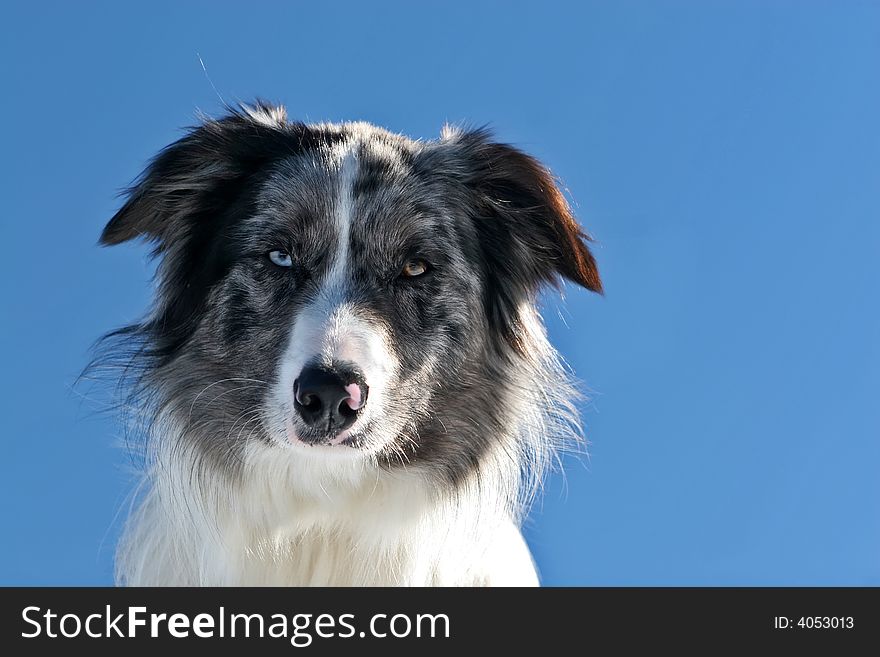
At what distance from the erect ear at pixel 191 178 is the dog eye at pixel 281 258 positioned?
0.68 m

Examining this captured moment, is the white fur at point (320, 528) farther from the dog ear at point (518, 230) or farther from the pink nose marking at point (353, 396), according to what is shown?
the dog ear at point (518, 230)

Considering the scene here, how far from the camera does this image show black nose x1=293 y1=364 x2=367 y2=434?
5871 millimetres

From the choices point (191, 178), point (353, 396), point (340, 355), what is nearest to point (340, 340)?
point (340, 355)

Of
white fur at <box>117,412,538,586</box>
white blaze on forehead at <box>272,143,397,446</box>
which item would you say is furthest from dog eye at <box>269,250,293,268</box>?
white fur at <box>117,412,538,586</box>

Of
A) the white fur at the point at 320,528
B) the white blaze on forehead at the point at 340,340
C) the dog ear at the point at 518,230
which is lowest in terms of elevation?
the white fur at the point at 320,528

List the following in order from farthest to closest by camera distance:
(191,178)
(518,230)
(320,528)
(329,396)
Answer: (518,230), (191,178), (320,528), (329,396)

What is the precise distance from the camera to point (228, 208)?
7086mm

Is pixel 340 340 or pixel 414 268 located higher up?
pixel 414 268

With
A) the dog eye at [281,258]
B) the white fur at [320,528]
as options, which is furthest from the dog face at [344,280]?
the white fur at [320,528]

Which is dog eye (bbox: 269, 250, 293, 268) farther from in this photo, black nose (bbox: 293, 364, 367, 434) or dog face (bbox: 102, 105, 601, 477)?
black nose (bbox: 293, 364, 367, 434)

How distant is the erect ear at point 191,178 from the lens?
7105 mm

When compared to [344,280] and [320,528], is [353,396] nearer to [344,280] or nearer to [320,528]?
[344,280]

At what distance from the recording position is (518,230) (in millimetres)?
7387

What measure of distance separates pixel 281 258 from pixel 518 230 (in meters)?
1.52
